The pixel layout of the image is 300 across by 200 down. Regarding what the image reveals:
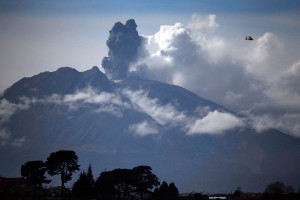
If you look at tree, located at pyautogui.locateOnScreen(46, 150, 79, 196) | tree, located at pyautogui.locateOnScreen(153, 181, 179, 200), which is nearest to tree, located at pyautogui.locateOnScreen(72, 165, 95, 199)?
tree, located at pyautogui.locateOnScreen(46, 150, 79, 196)

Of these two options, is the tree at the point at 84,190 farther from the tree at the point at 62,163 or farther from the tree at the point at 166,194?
the tree at the point at 166,194

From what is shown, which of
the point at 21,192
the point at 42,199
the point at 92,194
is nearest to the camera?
the point at 42,199

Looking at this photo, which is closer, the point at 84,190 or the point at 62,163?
the point at 62,163

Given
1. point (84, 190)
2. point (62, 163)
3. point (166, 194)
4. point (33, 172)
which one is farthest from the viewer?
point (166, 194)

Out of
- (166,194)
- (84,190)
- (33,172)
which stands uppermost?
(33,172)

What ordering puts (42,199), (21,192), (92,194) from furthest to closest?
1. (92,194)
2. (21,192)
3. (42,199)

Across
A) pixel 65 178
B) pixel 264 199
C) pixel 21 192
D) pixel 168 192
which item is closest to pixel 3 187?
pixel 21 192

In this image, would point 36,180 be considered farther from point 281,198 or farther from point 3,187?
point 281,198

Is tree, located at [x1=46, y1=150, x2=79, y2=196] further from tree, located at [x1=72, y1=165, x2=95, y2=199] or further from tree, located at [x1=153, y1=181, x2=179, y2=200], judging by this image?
tree, located at [x1=153, y1=181, x2=179, y2=200]

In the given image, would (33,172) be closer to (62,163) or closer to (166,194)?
(62,163)

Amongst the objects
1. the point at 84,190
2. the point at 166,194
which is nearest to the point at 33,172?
the point at 84,190

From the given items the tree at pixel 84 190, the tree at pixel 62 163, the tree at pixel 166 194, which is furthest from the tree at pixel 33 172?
the tree at pixel 166 194
